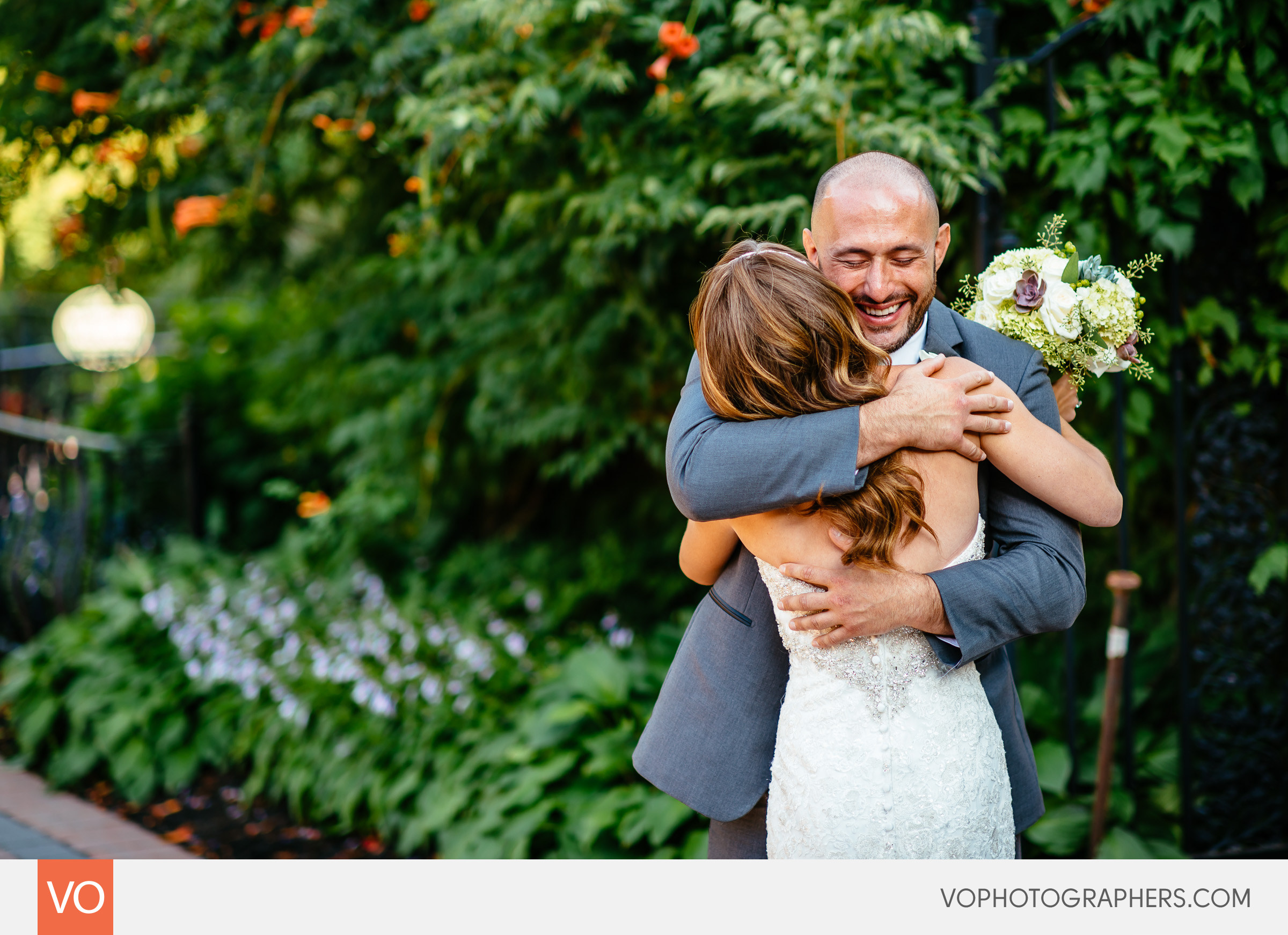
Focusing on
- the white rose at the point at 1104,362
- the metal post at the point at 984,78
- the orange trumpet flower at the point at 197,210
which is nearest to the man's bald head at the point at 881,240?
the white rose at the point at 1104,362

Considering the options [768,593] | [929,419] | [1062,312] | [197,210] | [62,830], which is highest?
[1062,312]

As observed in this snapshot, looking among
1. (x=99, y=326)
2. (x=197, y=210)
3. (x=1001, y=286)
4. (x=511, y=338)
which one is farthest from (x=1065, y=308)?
(x=99, y=326)

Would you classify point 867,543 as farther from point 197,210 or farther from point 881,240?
point 197,210

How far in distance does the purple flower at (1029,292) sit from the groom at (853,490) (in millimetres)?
90

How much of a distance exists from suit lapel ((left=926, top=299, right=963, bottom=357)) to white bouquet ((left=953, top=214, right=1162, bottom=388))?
0.37ft

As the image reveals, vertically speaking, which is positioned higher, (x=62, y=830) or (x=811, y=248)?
(x=811, y=248)

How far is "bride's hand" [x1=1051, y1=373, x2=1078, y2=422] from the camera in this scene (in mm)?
2010

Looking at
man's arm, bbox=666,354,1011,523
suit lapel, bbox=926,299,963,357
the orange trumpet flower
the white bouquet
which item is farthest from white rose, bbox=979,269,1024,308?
the orange trumpet flower

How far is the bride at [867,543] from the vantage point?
5.43 feet

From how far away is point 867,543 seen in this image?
5.49 feet
